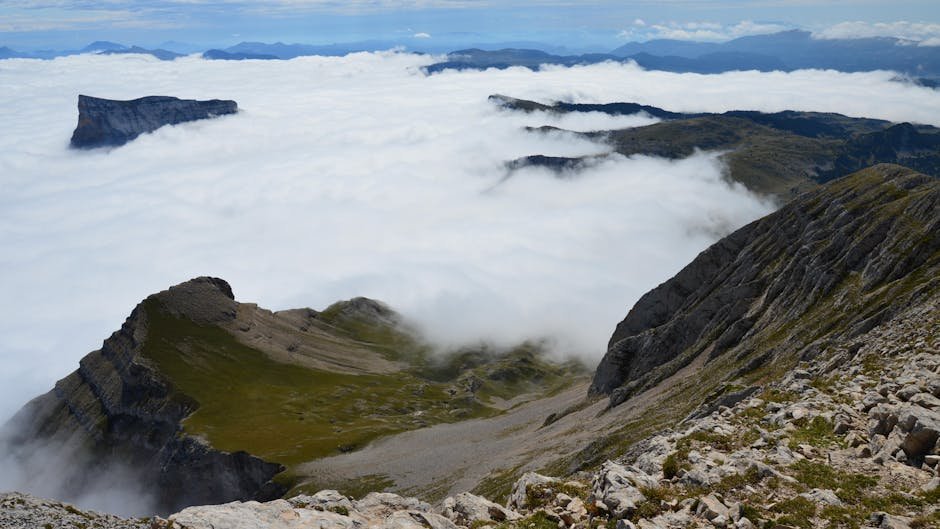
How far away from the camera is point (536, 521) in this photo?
2858 centimetres

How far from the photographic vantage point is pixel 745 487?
92.1ft

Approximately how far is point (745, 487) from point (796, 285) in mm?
92780

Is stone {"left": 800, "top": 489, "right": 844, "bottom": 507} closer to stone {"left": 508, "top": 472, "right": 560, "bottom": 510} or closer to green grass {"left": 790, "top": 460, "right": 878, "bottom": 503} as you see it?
green grass {"left": 790, "top": 460, "right": 878, "bottom": 503}

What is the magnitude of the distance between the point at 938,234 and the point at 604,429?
184 feet

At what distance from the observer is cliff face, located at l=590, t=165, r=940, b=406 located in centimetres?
8200

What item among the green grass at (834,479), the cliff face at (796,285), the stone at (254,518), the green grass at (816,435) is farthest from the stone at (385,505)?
the cliff face at (796,285)

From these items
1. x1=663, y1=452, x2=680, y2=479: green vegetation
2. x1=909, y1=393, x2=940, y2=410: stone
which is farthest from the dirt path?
x1=909, y1=393, x2=940, y2=410: stone

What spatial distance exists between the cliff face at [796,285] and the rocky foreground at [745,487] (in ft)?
127

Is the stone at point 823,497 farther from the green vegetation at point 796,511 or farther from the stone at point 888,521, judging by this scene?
the stone at point 888,521

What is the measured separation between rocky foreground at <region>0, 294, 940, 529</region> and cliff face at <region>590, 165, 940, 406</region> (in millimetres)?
38692

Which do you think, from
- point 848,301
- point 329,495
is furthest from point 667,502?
point 848,301

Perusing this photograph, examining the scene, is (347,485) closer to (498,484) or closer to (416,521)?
(498,484)

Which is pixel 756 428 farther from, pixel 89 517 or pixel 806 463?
pixel 89 517

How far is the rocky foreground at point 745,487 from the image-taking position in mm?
25041
